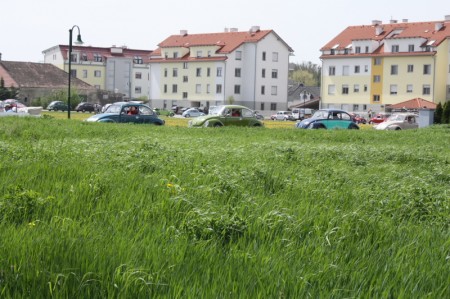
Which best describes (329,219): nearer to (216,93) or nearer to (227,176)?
(227,176)

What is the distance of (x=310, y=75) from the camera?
546ft

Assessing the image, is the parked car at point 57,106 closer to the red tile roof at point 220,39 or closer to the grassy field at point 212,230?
the red tile roof at point 220,39

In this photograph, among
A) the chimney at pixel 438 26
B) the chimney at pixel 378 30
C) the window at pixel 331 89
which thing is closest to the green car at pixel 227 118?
the chimney at pixel 438 26

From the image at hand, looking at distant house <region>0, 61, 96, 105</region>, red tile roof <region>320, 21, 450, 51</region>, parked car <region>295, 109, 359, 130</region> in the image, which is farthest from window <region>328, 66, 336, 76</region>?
parked car <region>295, 109, 359, 130</region>

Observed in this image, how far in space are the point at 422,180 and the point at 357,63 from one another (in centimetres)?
8906

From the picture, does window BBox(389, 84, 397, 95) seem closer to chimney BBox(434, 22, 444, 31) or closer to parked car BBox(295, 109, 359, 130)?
chimney BBox(434, 22, 444, 31)

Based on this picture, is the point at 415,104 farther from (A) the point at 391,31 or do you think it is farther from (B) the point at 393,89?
(A) the point at 391,31

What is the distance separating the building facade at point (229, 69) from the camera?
4144 inches

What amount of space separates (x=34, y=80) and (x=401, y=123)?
64317 millimetres

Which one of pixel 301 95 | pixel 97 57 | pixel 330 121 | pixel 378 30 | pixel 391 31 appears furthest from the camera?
pixel 97 57

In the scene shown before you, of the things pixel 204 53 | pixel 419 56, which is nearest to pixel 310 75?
pixel 204 53

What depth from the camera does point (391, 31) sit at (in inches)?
3760

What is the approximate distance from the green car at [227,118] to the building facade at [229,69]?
217 feet

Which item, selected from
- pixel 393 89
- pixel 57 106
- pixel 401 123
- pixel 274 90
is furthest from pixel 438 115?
pixel 274 90
